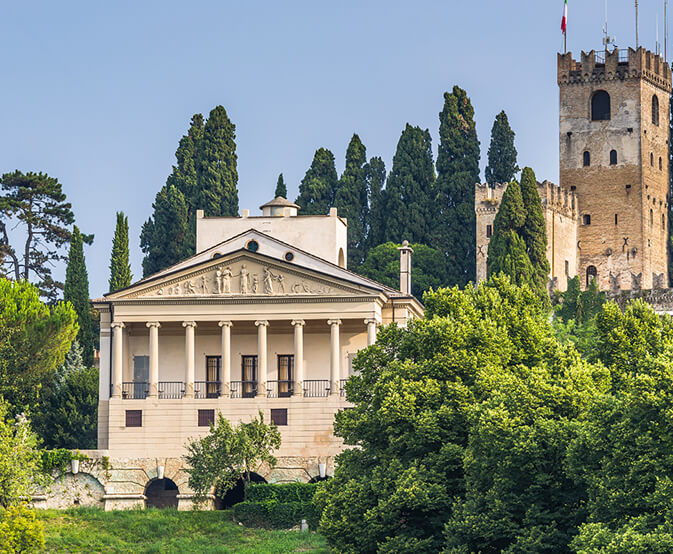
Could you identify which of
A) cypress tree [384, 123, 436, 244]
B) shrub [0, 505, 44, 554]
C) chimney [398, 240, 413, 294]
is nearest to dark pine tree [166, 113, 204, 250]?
cypress tree [384, 123, 436, 244]

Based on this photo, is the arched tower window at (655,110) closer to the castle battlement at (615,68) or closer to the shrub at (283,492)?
the castle battlement at (615,68)

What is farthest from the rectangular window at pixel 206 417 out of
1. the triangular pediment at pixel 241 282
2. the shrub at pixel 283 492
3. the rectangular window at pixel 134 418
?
the shrub at pixel 283 492

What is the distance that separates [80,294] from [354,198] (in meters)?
34.6

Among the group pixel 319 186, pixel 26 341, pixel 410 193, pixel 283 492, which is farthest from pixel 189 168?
pixel 283 492

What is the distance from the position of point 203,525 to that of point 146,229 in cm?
5747

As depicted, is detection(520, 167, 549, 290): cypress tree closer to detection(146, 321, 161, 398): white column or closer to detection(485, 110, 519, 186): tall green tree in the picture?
detection(485, 110, 519, 186): tall green tree

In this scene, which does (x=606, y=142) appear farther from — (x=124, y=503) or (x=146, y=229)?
(x=124, y=503)

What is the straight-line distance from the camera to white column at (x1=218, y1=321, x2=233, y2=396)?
71.0 m

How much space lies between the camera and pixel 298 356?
70.8 m

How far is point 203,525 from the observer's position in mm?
63250

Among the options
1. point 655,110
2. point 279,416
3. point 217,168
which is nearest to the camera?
point 279,416

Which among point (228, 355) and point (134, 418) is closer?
point (134, 418)

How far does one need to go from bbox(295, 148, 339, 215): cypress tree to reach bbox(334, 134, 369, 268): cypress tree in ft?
3.32

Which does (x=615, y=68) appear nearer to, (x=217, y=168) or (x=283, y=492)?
(x=217, y=168)
